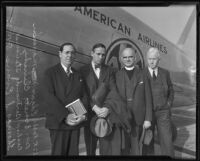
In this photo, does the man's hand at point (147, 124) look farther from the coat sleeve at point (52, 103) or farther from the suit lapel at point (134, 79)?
the coat sleeve at point (52, 103)

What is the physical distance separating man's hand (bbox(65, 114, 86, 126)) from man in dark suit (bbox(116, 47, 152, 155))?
347 mm

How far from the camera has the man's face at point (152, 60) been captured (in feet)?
6.40

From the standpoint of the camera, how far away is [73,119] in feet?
6.19

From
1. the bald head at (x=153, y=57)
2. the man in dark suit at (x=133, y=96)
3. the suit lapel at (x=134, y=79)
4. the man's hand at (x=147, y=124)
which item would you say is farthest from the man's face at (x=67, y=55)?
the man's hand at (x=147, y=124)

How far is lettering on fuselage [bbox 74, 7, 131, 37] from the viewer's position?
1.91 meters

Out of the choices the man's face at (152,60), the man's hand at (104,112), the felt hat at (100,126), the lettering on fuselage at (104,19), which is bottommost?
the felt hat at (100,126)

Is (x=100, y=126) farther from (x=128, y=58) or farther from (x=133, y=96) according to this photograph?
(x=128, y=58)

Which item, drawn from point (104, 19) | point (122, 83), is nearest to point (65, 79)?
point (122, 83)

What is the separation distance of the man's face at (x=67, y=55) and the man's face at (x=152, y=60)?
0.58 m

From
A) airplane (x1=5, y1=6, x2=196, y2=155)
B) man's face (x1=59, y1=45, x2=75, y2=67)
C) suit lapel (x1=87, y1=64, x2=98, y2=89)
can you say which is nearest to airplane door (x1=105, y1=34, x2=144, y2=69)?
airplane (x1=5, y1=6, x2=196, y2=155)

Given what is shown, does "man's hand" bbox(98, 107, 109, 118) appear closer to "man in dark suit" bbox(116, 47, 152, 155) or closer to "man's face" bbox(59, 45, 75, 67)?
"man in dark suit" bbox(116, 47, 152, 155)

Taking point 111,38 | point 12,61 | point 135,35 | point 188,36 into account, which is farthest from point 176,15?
point 12,61

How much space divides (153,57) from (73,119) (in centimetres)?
76

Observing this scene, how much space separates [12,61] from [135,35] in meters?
0.94
